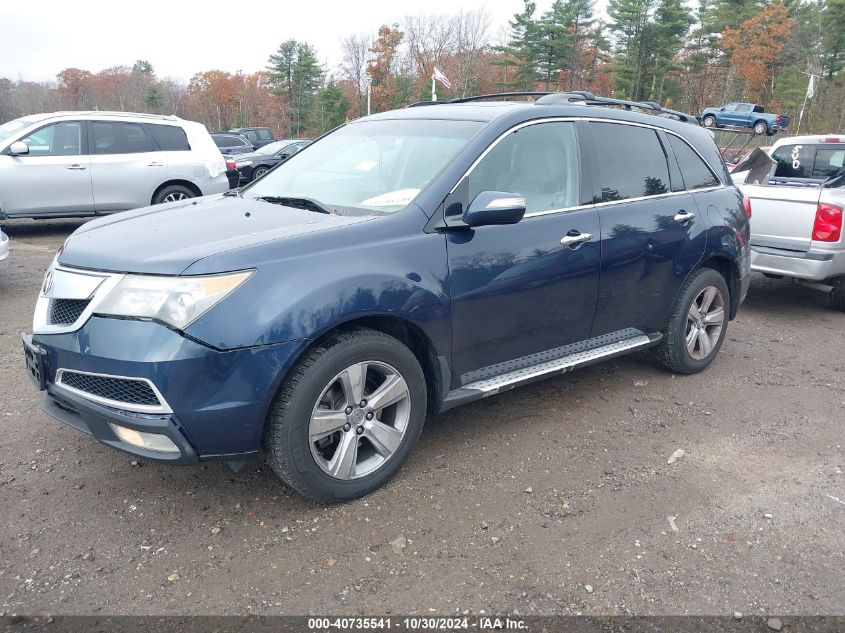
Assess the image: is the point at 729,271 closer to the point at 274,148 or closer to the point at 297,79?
the point at 274,148

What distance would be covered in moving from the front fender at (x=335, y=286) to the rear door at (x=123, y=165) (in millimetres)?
8045

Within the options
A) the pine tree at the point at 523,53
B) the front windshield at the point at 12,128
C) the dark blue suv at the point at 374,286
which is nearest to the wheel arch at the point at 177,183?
the front windshield at the point at 12,128

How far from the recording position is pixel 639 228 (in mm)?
4027

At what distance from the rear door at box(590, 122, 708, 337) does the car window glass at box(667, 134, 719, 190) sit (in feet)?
0.38

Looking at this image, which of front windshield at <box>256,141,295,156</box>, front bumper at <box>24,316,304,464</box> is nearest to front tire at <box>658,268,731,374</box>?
front bumper at <box>24,316,304,464</box>

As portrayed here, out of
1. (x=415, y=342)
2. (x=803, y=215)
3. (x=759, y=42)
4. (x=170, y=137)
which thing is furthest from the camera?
(x=759, y=42)

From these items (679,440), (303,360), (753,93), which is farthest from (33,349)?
(753,93)

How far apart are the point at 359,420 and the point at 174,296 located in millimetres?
966

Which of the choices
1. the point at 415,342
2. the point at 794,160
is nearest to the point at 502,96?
the point at 415,342

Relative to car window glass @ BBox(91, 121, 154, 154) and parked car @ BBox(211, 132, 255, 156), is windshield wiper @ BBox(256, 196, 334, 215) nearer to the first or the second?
car window glass @ BBox(91, 121, 154, 154)

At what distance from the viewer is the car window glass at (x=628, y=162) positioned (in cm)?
397

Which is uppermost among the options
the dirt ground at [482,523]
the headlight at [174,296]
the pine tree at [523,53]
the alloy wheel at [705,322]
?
the pine tree at [523,53]

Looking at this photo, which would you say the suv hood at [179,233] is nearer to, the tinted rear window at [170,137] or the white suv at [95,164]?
the white suv at [95,164]

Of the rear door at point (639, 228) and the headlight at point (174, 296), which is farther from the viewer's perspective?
the rear door at point (639, 228)
